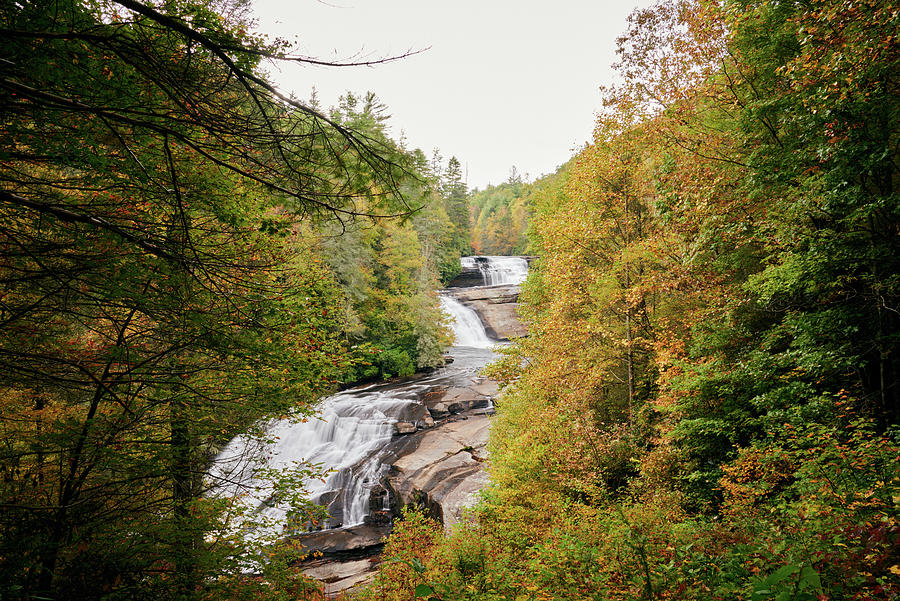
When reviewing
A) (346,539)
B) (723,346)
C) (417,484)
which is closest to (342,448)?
(346,539)

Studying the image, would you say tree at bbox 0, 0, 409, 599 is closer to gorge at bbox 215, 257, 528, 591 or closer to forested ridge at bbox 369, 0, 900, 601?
gorge at bbox 215, 257, 528, 591

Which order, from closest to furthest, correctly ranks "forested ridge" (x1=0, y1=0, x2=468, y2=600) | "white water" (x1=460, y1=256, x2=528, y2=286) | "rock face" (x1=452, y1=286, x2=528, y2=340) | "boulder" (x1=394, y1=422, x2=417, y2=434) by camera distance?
"forested ridge" (x1=0, y1=0, x2=468, y2=600)
"boulder" (x1=394, y1=422, x2=417, y2=434)
"rock face" (x1=452, y1=286, x2=528, y2=340)
"white water" (x1=460, y1=256, x2=528, y2=286)

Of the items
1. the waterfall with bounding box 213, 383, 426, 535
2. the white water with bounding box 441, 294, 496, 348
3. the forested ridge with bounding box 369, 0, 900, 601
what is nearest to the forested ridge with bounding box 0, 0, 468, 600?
the forested ridge with bounding box 369, 0, 900, 601

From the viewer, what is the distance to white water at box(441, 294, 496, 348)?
29531 mm

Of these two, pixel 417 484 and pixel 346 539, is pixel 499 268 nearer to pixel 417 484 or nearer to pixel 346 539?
pixel 417 484

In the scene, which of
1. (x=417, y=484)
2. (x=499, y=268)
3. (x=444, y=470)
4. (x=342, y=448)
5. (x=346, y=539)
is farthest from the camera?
(x=499, y=268)

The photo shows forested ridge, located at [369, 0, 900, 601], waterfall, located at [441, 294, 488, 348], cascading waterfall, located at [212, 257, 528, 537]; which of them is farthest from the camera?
waterfall, located at [441, 294, 488, 348]

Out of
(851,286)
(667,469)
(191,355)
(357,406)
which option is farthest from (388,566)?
(357,406)

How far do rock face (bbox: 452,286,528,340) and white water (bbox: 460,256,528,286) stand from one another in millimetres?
3700

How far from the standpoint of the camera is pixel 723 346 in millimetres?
6543

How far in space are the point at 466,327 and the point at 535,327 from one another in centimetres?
2122

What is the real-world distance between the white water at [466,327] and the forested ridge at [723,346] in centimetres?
1997

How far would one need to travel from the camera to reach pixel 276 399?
4848 mm

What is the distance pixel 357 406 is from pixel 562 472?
446 inches
